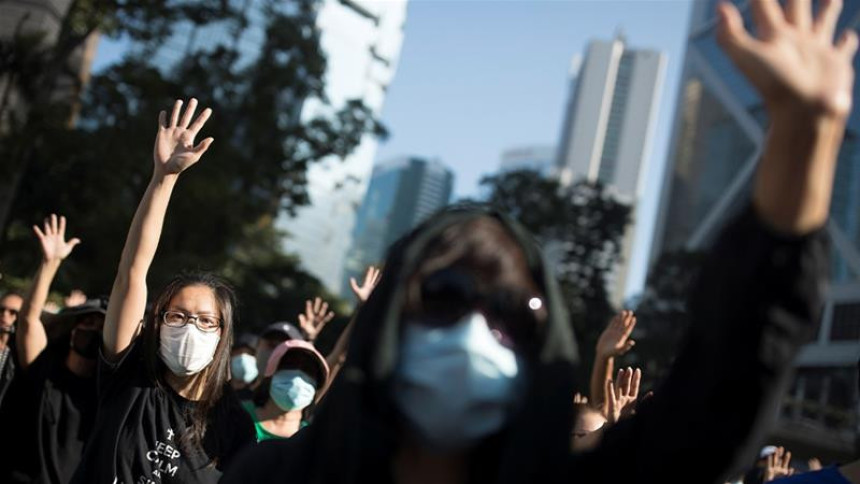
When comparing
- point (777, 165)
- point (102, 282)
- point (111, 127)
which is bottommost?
point (102, 282)

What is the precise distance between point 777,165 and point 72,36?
52.1 ft

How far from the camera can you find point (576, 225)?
124ft

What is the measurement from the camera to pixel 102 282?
15.9 meters

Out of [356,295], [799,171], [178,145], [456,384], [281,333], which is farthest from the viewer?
[281,333]

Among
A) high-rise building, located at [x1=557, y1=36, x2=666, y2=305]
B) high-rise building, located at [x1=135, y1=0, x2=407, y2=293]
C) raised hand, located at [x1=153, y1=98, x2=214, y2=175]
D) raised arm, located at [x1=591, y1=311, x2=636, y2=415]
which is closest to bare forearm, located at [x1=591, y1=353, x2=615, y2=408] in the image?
raised arm, located at [x1=591, y1=311, x2=636, y2=415]

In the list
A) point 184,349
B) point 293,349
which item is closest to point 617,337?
point 293,349

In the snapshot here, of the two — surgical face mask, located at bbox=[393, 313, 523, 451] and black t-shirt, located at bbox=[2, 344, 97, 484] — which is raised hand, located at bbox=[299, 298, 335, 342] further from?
surgical face mask, located at bbox=[393, 313, 523, 451]

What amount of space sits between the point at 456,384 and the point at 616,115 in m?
154

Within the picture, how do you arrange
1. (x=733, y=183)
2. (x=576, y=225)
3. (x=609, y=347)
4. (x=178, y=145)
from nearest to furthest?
(x=178, y=145) → (x=609, y=347) → (x=576, y=225) → (x=733, y=183)

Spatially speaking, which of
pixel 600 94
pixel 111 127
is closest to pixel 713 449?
pixel 111 127

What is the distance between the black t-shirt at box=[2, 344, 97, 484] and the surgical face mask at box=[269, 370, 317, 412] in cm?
71

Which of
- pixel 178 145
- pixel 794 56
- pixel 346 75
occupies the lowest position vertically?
pixel 178 145

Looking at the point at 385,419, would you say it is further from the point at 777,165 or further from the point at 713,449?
the point at 777,165

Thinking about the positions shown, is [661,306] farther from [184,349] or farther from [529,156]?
[529,156]
